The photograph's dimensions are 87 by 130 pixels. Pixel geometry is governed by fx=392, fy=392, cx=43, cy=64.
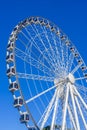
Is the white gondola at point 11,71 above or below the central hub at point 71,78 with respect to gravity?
above

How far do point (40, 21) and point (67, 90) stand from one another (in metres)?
8.55

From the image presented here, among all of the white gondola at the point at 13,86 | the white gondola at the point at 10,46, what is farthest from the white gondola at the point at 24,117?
the white gondola at the point at 10,46

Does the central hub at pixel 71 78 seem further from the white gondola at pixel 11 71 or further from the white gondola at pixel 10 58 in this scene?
the white gondola at pixel 11 71

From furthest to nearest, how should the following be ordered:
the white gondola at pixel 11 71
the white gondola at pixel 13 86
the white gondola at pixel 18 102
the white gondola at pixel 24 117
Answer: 1. the white gondola at pixel 11 71
2. the white gondola at pixel 13 86
3. the white gondola at pixel 18 102
4. the white gondola at pixel 24 117

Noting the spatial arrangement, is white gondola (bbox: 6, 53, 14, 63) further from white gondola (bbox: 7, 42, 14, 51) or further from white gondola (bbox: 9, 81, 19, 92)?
white gondola (bbox: 9, 81, 19, 92)

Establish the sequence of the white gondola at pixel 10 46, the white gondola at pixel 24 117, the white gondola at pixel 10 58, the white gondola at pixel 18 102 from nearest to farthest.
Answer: the white gondola at pixel 24 117
the white gondola at pixel 18 102
the white gondola at pixel 10 58
the white gondola at pixel 10 46

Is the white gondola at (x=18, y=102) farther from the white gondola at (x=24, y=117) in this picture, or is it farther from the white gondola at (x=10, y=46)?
the white gondola at (x=10, y=46)

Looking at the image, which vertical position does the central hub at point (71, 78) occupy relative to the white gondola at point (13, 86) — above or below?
above

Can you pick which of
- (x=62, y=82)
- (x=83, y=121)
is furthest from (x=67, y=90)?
(x=83, y=121)

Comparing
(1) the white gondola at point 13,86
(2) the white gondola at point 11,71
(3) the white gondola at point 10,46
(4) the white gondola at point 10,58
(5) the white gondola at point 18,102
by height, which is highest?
(3) the white gondola at point 10,46

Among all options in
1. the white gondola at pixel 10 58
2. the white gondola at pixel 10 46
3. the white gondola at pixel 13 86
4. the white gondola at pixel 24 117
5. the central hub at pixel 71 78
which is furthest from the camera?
the central hub at pixel 71 78

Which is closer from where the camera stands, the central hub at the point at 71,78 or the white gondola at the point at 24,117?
the white gondola at the point at 24,117

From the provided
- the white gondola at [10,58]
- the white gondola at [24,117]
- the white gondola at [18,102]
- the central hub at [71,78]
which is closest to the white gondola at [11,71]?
the white gondola at [10,58]

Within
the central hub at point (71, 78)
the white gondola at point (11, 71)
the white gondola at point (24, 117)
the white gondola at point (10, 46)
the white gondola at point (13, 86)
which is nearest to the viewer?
the white gondola at point (24, 117)
